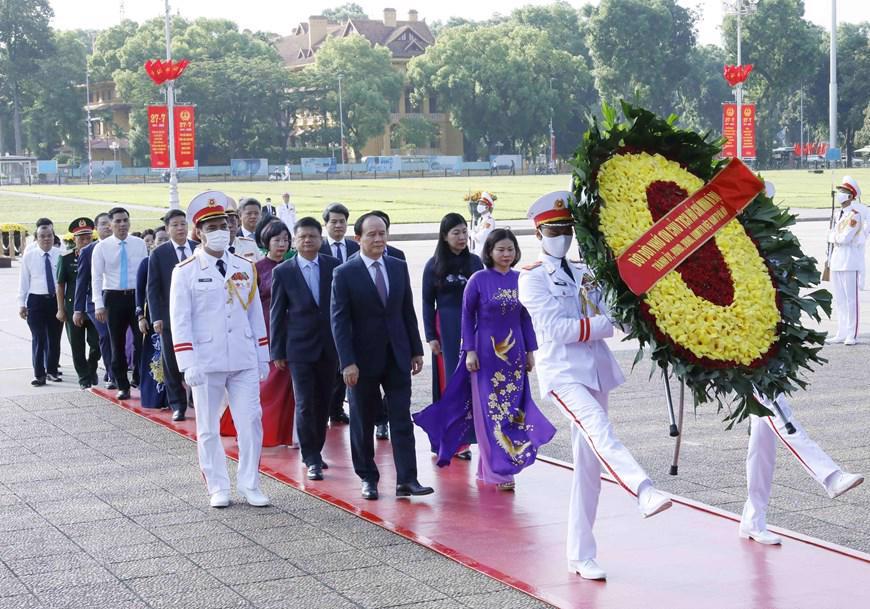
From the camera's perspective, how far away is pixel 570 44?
12369 centimetres

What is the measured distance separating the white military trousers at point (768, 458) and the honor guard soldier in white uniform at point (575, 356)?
32.3 inches

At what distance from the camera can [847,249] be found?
50.4 feet

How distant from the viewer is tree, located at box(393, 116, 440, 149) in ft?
349

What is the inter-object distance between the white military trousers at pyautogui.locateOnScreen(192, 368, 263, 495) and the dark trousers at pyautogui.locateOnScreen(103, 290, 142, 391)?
452 cm

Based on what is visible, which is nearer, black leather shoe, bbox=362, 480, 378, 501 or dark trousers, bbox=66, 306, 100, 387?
black leather shoe, bbox=362, 480, 378, 501

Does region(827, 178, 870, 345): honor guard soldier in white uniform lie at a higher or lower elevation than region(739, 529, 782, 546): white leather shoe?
higher

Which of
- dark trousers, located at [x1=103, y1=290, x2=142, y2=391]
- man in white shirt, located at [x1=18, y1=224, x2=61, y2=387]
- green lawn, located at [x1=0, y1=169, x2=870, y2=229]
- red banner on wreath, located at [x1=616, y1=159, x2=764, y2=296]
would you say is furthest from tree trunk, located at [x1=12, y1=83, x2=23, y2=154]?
red banner on wreath, located at [x1=616, y1=159, x2=764, y2=296]

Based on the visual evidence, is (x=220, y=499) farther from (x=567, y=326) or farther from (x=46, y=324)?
(x=46, y=324)

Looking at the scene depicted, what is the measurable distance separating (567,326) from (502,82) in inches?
3887

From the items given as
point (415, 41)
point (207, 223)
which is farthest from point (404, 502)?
point (415, 41)

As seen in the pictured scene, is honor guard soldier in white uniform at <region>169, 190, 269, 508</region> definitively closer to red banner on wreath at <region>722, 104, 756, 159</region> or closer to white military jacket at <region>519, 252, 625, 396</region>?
white military jacket at <region>519, 252, 625, 396</region>

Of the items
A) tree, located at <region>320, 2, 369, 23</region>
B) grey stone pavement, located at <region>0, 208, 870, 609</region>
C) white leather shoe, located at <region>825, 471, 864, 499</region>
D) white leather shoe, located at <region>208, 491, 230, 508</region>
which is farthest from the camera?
tree, located at <region>320, 2, 369, 23</region>

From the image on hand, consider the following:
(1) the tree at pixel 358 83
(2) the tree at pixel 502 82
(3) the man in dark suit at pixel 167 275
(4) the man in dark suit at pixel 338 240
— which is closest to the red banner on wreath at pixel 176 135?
(3) the man in dark suit at pixel 167 275

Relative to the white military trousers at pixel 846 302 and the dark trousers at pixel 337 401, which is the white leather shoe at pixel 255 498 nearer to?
the dark trousers at pixel 337 401
